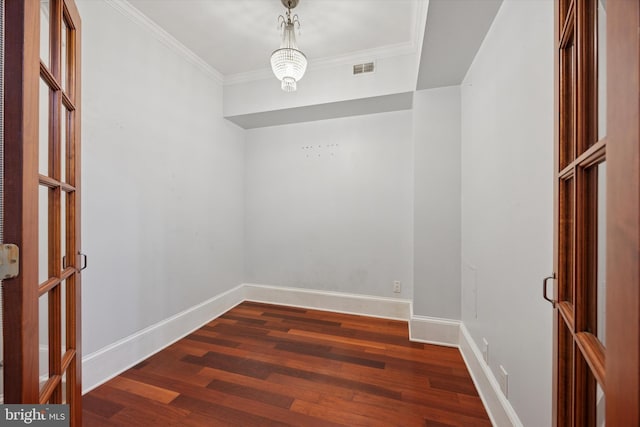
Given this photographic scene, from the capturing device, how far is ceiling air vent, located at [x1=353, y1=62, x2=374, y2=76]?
8.59 ft

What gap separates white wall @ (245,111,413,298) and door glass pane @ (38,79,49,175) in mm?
2480

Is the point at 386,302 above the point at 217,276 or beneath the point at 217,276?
beneath

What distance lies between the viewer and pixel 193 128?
269cm

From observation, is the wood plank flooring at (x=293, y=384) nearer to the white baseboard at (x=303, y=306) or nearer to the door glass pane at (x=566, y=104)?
the white baseboard at (x=303, y=306)

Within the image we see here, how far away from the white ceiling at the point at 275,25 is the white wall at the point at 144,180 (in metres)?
0.27

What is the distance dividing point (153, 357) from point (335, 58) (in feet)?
10.8

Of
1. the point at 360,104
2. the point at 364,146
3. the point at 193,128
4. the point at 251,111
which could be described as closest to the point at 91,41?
the point at 193,128

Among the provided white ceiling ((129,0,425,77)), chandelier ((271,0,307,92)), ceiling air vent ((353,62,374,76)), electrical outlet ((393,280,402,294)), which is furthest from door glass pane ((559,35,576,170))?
electrical outlet ((393,280,402,294))

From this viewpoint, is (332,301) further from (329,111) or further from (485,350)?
(329,111)

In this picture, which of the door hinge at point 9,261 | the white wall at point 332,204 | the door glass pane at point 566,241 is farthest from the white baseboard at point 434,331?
the door hinge at point 9,261

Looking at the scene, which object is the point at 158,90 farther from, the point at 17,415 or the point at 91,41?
the point at 17,415

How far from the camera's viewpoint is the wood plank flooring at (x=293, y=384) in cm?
151

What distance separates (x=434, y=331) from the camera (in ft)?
7.84

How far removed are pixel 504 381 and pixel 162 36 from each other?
11.8 feet
